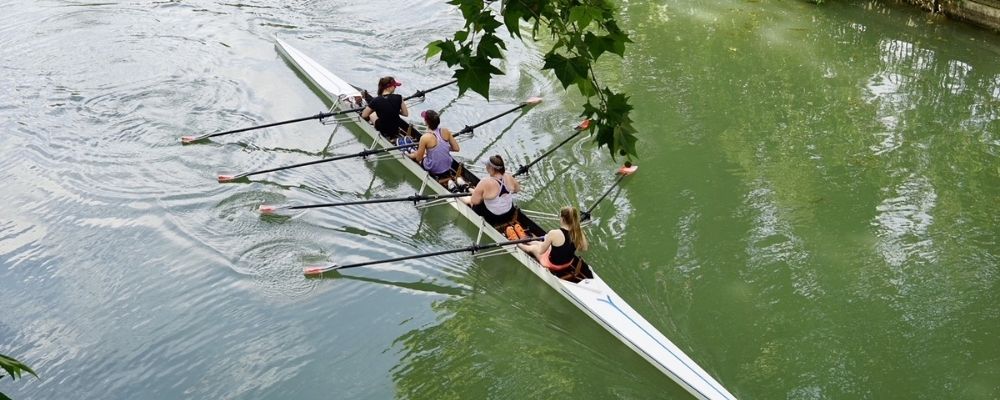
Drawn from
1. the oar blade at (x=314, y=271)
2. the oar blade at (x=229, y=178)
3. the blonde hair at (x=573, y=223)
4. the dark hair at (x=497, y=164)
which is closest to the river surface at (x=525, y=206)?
the oar blade at (x=314, y=271)

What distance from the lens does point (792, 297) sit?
8539mm

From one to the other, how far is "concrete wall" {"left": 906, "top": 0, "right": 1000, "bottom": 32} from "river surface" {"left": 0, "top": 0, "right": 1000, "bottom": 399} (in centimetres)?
27

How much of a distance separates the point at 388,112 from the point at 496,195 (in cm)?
285

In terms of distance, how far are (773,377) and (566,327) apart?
192 cm

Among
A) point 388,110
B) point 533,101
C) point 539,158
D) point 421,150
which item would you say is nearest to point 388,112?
point 388,110

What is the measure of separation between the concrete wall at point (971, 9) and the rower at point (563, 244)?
1091 cm

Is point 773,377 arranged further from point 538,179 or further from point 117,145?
Result: point 117,145

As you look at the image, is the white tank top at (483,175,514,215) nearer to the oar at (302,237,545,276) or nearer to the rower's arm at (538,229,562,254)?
the oar at (302,237,545,276)

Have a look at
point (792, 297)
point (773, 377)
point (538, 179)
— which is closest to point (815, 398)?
point (773, 377)

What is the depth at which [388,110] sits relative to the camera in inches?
Answer: 450

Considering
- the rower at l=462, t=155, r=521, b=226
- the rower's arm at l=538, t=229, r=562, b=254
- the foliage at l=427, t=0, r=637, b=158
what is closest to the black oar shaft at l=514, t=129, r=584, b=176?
the rower at l=462, t=155, r=521, b=226

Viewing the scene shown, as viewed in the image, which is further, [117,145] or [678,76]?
[678,76]

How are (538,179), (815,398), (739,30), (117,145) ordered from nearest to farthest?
(815,398) → (538,179) → (117,145) → (739,30)

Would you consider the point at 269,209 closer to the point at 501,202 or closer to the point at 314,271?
the point at 314,271
